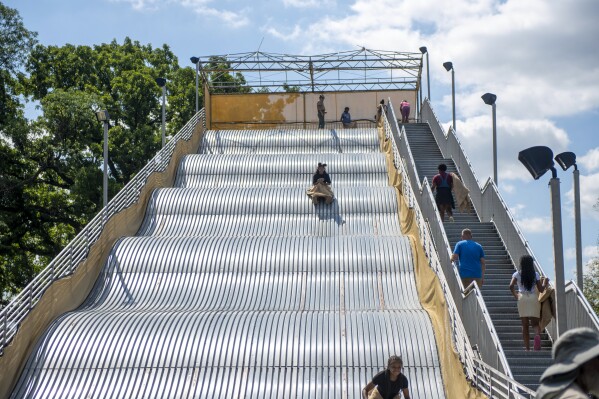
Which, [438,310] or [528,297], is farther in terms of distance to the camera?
[438,310]

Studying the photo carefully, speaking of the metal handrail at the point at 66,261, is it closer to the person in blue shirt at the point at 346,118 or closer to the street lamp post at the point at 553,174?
the street lamp post at the point at 553,174

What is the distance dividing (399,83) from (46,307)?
2603 centimetres

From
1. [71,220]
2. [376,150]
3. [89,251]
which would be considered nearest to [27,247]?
[71,220]

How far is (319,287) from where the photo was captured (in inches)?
732

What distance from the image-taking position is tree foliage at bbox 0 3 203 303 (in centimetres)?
3750

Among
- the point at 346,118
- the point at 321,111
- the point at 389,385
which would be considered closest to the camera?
the point at 389,385

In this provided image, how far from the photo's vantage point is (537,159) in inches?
401

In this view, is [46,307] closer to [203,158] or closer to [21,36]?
[203,158]

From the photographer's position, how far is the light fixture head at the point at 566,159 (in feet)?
43.5

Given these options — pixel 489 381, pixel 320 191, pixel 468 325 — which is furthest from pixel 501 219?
pixel 489 381

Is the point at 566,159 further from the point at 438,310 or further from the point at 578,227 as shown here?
the point at 438,310

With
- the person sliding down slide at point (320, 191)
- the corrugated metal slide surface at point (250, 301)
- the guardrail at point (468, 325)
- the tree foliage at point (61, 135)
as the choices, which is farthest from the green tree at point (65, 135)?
the guardrail at point (468, 325)

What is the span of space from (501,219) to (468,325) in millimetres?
5007

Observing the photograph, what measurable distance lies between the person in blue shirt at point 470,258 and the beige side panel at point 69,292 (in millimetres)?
7499
